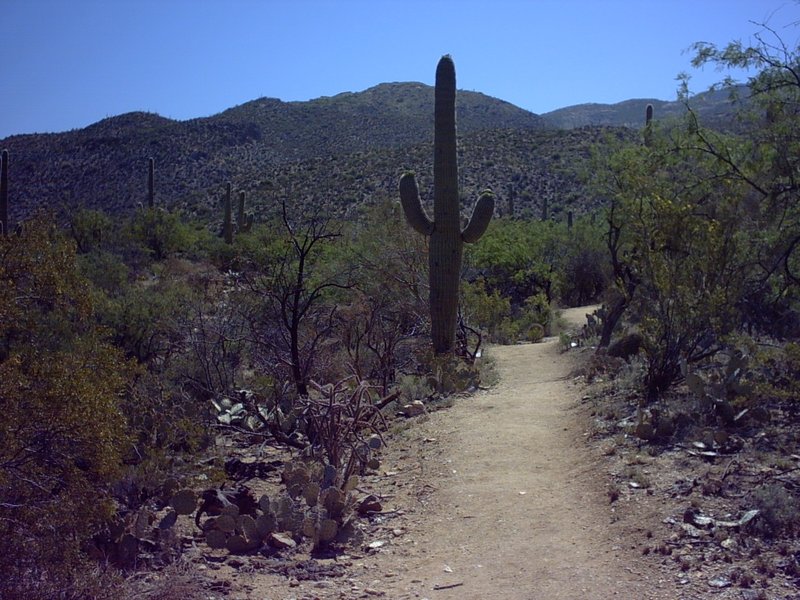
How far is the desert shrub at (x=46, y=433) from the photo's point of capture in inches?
184

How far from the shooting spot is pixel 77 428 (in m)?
4.91

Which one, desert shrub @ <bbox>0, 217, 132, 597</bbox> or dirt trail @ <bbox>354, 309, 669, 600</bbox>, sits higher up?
desert shrub @ <bbox>0, 217, 132, 597</bbox>

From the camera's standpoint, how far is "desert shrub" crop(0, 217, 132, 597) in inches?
184

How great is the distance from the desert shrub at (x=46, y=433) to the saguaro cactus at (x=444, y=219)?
9149mm

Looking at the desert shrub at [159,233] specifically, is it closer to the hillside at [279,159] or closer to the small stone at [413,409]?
the hillside at [279,159]

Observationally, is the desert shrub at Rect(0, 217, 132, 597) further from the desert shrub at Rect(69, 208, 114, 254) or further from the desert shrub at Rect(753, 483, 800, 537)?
the desert shrub at Rect(69, 208, 114, 254)

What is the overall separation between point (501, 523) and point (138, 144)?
56.2 m

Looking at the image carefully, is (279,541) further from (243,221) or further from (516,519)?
(243,221)

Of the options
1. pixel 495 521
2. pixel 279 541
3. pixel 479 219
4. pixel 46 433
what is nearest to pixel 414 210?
pixel 479 219

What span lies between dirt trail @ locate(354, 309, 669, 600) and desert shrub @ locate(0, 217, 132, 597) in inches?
85.7

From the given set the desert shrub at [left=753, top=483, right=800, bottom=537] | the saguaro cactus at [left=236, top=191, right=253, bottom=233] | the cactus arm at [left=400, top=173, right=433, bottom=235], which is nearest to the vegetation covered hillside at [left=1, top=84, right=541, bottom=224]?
the saguaro cactus at [left=236, top=191, right=253, bottom=233]

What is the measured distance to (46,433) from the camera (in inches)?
191

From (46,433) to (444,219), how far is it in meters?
10.4

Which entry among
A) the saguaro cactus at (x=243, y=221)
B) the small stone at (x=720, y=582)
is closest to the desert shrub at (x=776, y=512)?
the small stone at (x=720, y=582)
